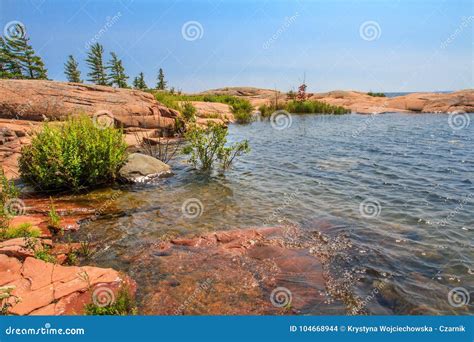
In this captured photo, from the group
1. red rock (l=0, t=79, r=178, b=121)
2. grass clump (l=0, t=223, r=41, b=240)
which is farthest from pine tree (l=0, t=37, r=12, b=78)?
grass clump (l=0, t=223, r=41, b=240)

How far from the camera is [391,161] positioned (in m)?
13.1

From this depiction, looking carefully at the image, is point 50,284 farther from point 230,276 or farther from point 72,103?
point 72,103

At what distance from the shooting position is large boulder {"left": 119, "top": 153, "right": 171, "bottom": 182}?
34.1 ft

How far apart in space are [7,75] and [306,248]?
51.4 metres

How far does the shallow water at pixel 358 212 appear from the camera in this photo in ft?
16.0

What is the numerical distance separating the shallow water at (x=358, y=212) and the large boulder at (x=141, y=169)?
1.70 feet

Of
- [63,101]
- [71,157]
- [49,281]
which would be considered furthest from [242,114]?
[49,281]

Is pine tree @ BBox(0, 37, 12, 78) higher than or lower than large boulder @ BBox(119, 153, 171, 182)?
higher

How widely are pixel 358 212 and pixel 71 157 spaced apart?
789 centimetres

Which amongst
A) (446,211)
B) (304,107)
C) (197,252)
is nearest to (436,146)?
(446,211)

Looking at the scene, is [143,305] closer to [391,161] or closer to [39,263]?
[39,263]

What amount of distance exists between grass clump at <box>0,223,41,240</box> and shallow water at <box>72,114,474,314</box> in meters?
0.86

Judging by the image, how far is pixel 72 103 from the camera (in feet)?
56.6

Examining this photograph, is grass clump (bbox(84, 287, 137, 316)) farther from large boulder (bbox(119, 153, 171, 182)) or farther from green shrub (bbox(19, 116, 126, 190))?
large boulder (bbox(119, 153, 171, 182))
